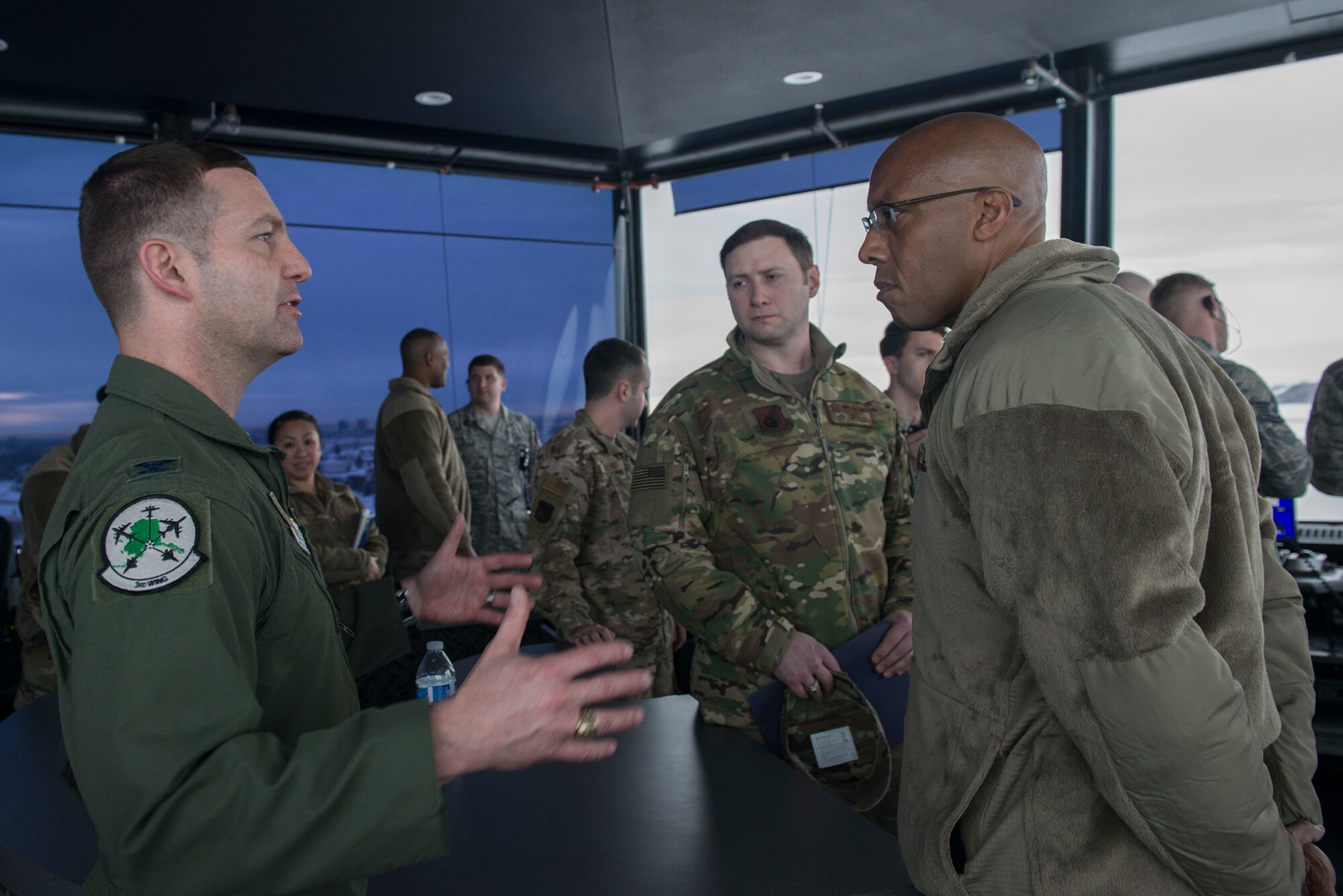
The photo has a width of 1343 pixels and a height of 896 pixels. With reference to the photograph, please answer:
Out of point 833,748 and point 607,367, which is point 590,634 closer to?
point 607,367

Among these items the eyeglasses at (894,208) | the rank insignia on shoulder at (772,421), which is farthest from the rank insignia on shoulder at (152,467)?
the rank insignia on shoulder at (772,421)

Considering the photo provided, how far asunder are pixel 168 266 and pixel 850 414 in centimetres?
153

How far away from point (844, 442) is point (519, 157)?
3840 millimetres

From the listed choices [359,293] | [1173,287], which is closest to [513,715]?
[1173,287]

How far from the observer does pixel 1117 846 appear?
37.5 inches

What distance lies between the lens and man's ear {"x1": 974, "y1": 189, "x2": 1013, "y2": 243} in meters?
1.18

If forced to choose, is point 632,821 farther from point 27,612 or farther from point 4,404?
point 4,404

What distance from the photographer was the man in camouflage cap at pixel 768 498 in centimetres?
194

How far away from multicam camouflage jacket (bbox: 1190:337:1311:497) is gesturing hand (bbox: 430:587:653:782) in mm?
2776

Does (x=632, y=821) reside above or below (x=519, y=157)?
below

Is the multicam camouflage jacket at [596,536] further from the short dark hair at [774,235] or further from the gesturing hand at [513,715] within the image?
the gesturing hand at [513,715]

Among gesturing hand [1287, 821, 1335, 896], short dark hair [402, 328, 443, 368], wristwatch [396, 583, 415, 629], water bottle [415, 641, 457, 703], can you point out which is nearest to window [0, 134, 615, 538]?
short dark hair [402, 328, 443, 368]

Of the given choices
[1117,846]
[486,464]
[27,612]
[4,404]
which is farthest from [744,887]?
[4,404]

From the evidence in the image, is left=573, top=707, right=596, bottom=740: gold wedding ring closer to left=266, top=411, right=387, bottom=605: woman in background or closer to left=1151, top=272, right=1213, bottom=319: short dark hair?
left=266, top=411, right=387, bottom=605: woman in background
